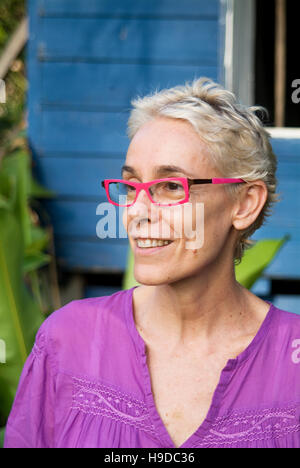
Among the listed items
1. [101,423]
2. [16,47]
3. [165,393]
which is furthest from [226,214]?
[16,47]

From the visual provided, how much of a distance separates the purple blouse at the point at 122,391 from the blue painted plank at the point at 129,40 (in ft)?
8.70

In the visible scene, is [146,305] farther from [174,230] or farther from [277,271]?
[277,271]

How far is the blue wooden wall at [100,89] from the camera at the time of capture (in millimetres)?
3848

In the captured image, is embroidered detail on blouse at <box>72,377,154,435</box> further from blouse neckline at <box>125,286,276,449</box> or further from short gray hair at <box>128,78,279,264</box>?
short gray hair at <box>128,78,279,264</box>

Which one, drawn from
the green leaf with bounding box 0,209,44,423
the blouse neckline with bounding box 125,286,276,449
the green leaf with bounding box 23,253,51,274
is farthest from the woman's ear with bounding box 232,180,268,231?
the green leaf with bounding box 23,253,51,274

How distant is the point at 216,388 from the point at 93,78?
2.92 meters

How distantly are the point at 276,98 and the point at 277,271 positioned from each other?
3.59 feet

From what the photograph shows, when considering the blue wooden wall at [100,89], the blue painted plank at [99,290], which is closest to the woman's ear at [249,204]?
the blue wooden wall at [100,89]

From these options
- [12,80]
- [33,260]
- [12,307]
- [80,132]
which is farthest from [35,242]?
[12,80]

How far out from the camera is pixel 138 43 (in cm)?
390

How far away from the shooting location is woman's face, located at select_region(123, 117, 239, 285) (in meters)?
1.31

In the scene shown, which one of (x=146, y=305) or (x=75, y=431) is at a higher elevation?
(x=146, y=305)

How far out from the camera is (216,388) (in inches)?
54.1

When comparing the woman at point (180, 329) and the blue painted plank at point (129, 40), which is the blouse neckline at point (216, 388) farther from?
the blue painted plank at point (129, 40)
